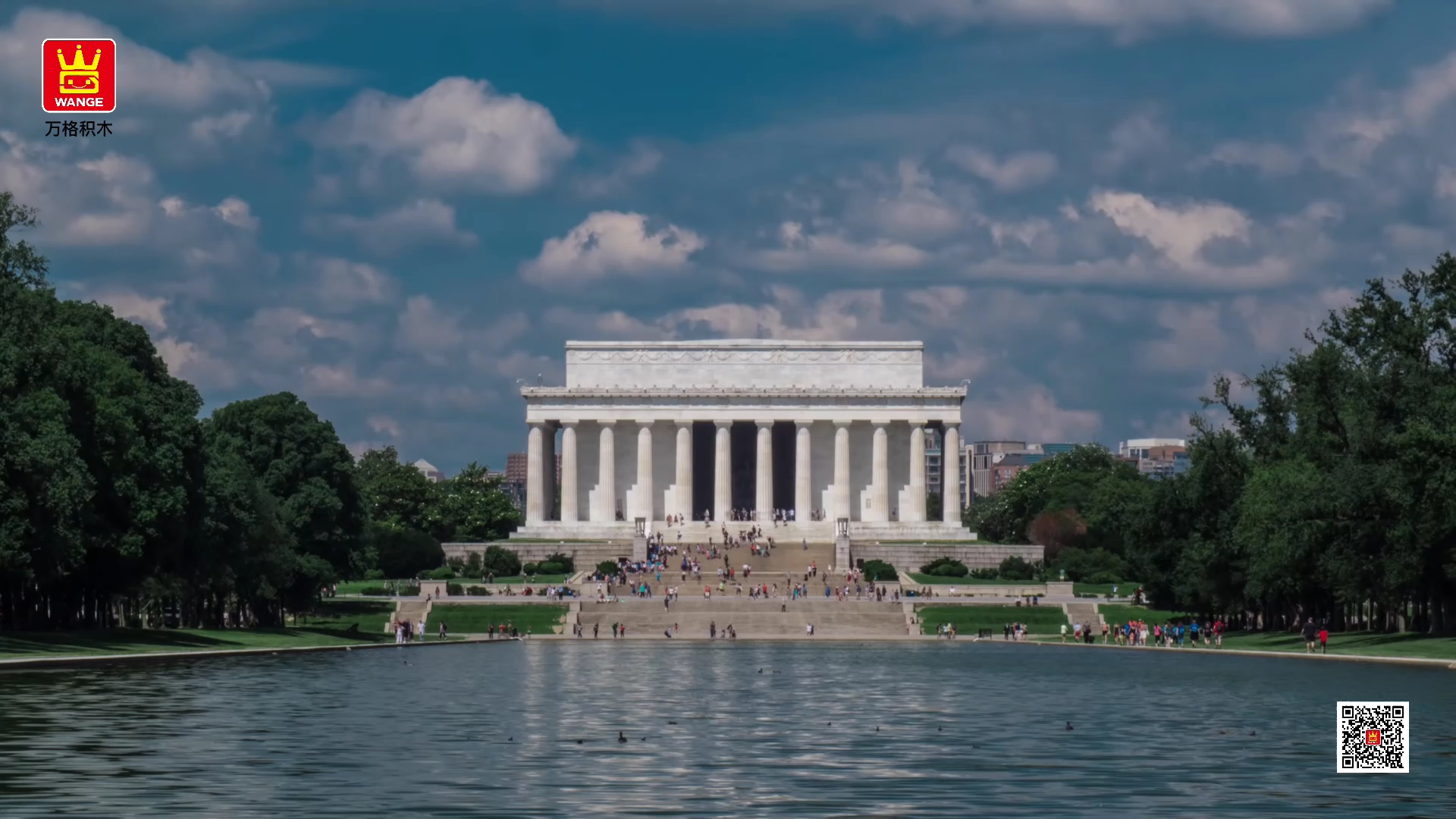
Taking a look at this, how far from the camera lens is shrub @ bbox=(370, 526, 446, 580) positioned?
133375 millimetres

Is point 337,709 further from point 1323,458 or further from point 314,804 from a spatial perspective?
point 1323,458

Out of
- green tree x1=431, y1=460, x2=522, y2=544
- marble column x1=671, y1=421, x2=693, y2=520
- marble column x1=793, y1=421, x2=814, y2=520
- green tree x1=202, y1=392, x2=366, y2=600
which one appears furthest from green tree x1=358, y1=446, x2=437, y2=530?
green tree x1=202, y1=392, x2=366, y2=600

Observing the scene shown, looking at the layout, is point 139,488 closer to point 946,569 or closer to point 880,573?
point 880,573

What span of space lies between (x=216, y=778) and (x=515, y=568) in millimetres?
103125

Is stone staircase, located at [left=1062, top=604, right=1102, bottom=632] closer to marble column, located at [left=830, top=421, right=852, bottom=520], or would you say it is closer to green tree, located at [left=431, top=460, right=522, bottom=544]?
marble column, located at [left=830, top=421, right=852, bottom=520]

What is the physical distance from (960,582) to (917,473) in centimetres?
3411

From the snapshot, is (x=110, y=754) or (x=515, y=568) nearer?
(x=110, y=754)

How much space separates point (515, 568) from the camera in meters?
134

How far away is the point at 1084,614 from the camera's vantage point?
10581 centimetres

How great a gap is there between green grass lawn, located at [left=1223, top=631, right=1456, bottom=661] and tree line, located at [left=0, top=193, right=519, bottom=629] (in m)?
40.5

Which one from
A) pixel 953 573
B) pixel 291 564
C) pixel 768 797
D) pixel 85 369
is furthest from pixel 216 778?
pixel 953 573

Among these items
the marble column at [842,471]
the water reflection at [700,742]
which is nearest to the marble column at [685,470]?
the marble column at [842,471]

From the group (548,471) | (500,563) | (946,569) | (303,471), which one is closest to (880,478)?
(548,471)

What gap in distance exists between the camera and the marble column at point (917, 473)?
156750 millimetres
